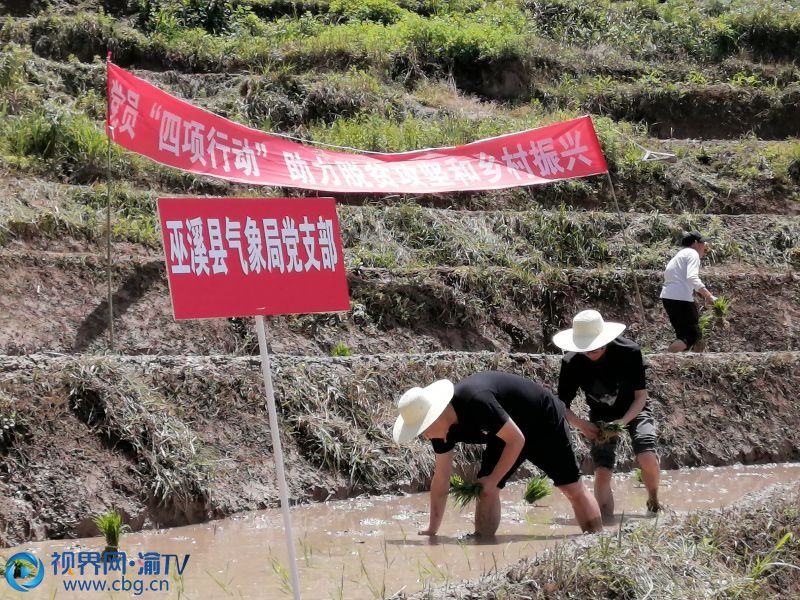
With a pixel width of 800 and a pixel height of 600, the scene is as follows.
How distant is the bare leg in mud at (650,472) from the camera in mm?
6770

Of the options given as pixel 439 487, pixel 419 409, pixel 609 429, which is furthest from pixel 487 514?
pixel 609 429

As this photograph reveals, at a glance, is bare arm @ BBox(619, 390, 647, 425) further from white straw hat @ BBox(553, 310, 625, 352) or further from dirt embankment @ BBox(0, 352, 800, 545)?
dirt embankment @ BBox(0, 352, 800, 545)

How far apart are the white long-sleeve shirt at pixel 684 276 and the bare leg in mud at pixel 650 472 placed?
3883 mm

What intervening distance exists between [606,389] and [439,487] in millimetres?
1449

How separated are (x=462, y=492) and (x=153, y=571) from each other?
6.08ft

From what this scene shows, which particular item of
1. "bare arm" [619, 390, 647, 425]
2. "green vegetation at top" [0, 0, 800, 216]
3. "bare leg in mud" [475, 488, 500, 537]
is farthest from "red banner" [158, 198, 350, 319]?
"green vegetation at top" [0, 0, 800, 216]

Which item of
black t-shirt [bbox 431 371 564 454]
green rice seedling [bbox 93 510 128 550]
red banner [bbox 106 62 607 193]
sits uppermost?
red banner [bbox 106 62 607 193]

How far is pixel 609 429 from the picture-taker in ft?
21.6

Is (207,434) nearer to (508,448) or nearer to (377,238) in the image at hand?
(508,448)

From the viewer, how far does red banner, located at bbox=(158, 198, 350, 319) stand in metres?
4.50

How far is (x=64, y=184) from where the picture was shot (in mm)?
11094

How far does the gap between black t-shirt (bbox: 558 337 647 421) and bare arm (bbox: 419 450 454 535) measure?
3.78 ft

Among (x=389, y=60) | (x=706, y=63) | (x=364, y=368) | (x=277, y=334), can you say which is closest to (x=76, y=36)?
(x=389, y=60)

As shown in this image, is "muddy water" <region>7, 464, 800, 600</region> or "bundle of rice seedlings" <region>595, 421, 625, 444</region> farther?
"bundle of rice seedlings" <region>595, 421, 625, 444</region>
